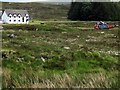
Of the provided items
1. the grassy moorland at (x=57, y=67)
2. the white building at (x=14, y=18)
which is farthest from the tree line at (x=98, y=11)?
the grassy moorland at (x=57, y=67)

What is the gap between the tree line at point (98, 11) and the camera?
100 m

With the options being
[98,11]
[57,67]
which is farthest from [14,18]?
[57,67]

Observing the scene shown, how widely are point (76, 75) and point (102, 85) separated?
234cm

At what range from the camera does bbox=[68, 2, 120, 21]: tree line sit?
328 ft

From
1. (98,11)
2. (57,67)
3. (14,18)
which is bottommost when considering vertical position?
(14,18)

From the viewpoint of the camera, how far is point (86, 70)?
91.9 feet

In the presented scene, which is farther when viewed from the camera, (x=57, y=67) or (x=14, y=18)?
(x=14, y=18)

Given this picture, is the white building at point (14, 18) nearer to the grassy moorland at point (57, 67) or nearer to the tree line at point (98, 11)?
the tree line at point (98, 11)

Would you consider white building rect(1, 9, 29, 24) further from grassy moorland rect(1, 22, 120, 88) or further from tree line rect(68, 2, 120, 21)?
grassy moorland rect(1, 22, 120, 88)

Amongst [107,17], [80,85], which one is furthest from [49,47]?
[107,17]

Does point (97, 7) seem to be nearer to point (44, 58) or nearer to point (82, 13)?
point (82, 13)

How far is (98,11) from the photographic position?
9994 cm

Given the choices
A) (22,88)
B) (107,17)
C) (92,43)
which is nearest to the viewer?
(22,88)

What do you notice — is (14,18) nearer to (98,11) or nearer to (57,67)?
(98,11)
